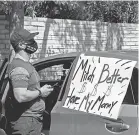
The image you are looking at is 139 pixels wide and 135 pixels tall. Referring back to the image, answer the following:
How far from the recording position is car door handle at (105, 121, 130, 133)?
9.96 ft

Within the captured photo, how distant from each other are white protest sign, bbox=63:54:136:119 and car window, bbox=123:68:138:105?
7cm

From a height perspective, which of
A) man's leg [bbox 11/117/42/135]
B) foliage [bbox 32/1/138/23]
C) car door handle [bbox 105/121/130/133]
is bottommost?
man's leg [bbox 11/117/42/135]

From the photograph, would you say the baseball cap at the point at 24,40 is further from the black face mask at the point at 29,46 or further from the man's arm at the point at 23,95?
the man's arm at the point at 23,95

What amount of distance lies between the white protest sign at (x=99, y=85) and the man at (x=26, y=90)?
254 mm

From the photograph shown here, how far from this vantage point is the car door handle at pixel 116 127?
304cm

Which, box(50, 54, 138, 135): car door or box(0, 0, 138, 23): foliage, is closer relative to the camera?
box(50, 54, 138, 135): car door

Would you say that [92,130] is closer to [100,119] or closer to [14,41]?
[100,119]

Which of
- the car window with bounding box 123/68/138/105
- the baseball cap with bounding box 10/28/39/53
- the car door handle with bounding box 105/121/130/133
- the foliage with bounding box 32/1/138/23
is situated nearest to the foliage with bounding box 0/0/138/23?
the foliage with bounding box 32/1/138/23

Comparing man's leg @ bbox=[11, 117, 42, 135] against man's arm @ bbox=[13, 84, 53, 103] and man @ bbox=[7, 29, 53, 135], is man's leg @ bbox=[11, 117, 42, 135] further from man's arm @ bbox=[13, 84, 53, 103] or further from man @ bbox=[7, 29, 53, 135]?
man's arm @ bbox=[13, 84, 53, 103]

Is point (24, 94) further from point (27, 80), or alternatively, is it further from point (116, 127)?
point (116, 127)

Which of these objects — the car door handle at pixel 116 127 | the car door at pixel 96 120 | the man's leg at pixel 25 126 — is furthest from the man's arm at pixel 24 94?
the car door handle at pixel 116 127

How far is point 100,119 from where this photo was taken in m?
3.16

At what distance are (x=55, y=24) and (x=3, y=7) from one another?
7.61ft

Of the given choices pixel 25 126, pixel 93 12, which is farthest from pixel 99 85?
pixel 93 12
